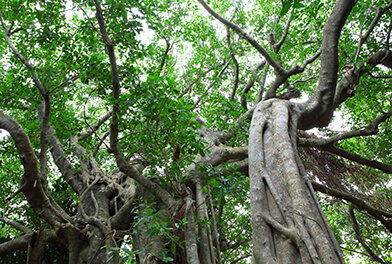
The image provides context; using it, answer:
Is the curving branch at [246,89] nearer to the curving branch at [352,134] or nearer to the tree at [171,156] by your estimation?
the tree at [171,156]

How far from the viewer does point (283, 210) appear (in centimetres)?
249

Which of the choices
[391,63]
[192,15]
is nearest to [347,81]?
[391,63]

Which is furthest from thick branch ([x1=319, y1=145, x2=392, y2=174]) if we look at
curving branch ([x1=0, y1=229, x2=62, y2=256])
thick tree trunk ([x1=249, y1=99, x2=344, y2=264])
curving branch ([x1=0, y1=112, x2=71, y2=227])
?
curving branch ([x1=0, y1=229, x2=62, y2=256])

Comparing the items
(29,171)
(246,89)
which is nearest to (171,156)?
(29,171)

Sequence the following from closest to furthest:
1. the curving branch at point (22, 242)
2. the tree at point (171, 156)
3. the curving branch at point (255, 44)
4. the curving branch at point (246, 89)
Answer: the tree at point (171, 156)
the curving branch at point (22, 242)
the curving branch at point (255, 44)
the curving branch at point (246, 89)

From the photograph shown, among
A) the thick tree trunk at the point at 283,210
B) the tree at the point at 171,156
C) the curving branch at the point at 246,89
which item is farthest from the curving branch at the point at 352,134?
the curving branch at the point at 246,89

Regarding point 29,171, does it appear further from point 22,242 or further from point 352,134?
point 352,134

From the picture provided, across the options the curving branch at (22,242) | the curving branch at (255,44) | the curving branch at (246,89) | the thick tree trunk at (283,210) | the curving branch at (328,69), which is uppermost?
the curving branch at (246,89)

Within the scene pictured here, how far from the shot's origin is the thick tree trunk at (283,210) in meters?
2.18

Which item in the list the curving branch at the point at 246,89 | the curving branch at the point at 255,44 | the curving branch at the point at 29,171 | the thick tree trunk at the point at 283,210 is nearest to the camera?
the thick tree trunk at the point at 283,210

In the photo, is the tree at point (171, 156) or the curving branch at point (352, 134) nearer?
the tree at point (171, 156)

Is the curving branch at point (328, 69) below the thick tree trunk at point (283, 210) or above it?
above

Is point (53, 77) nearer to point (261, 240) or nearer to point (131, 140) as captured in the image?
point (131, 140)

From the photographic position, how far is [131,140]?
4156 mm
